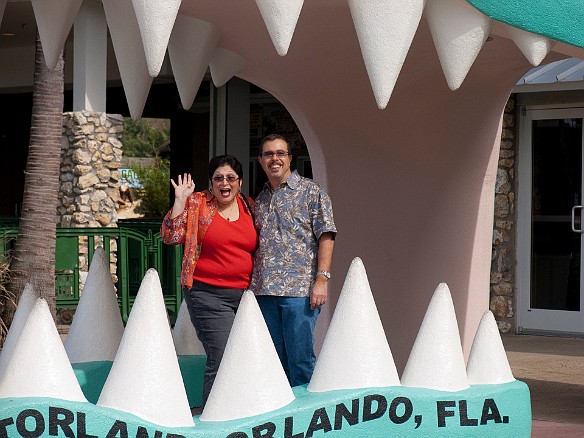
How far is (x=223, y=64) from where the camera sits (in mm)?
5566

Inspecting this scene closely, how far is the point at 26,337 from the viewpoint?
394 centimetres

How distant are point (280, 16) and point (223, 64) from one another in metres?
1.68

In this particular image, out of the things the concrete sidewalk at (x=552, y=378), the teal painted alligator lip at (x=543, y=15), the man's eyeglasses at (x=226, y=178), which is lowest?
the concrete sidewalk at (x=552, y=378)

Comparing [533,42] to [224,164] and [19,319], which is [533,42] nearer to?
[224,164]

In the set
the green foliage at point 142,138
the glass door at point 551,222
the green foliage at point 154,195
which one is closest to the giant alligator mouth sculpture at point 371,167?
the glass door at point 551,222

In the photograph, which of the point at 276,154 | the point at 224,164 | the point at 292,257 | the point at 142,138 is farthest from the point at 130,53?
the point at 142,138

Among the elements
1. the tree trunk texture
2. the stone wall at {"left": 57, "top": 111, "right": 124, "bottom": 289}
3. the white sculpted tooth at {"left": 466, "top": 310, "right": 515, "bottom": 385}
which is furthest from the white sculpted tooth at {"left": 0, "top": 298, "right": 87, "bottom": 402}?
the stone wall at {"left": 57, "top": 111, "right": 124, "bottom": 289}

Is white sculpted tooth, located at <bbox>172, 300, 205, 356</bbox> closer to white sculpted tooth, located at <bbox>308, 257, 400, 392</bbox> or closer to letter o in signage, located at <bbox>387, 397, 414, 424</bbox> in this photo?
white sculpted tooth, located at <bbox>308, 257, 400, 392</bbox>

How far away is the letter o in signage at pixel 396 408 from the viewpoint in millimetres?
Answer: 4348

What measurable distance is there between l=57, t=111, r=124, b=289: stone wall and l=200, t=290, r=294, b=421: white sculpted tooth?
355 inches

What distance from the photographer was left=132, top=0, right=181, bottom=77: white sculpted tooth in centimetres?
384

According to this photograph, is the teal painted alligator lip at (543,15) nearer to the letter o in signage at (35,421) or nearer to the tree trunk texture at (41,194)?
the letter o in signage at (35,421)

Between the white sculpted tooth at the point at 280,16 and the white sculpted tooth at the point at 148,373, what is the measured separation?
951 mm

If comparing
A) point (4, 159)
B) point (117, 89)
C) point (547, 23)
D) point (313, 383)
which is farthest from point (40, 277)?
point (4, 159)
